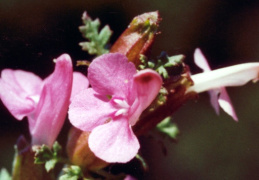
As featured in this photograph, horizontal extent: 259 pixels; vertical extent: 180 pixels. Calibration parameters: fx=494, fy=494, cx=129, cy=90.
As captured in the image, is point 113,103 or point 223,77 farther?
point 223,77

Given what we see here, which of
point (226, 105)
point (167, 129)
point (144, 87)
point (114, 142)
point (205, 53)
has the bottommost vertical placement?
point (205, 53)

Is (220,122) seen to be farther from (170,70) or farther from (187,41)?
(170,70)

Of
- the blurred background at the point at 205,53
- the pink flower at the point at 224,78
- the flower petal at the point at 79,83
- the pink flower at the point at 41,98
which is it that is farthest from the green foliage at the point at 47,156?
the blurred background at the point at 205,53

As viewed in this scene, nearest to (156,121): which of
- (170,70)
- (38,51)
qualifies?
(170,70)

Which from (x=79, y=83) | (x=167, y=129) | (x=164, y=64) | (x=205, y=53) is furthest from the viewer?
(x=205, y=53)

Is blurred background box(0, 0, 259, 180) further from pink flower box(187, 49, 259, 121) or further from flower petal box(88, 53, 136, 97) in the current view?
flower petal box(88, 53, 136, 97)

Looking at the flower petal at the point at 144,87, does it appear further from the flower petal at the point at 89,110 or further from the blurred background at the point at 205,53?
the blurred background at the point at 205,53

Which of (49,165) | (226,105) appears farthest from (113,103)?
(226,105)

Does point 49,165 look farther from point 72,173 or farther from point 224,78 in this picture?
point 224,78
